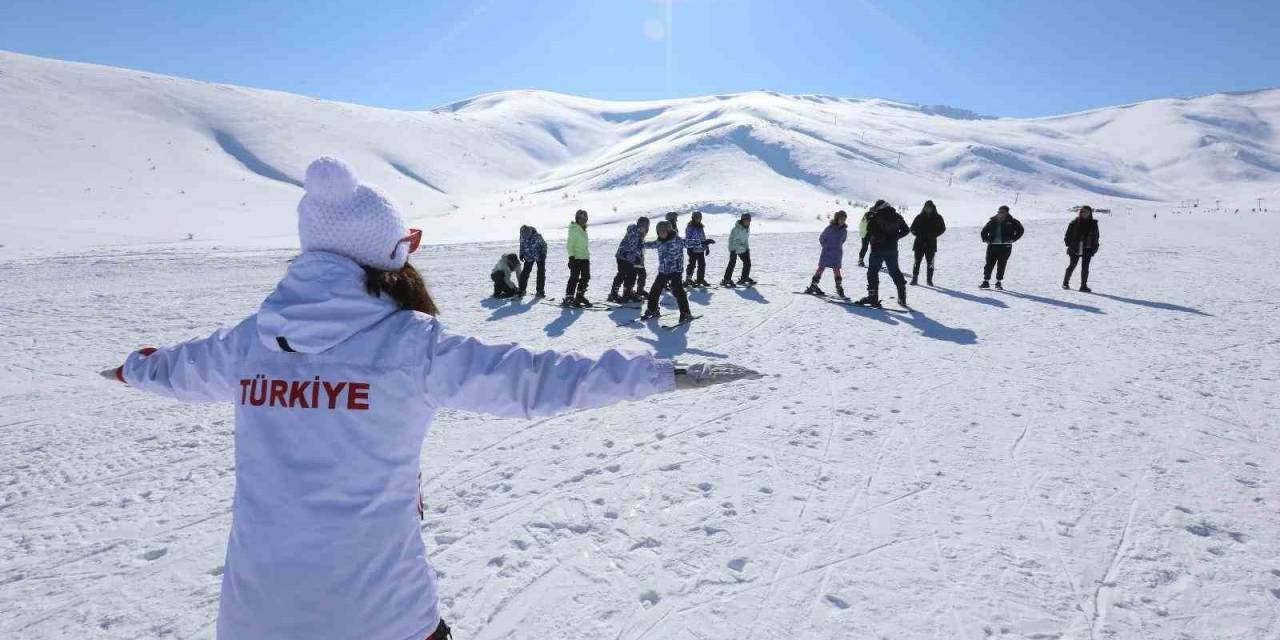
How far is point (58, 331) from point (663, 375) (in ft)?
36.7

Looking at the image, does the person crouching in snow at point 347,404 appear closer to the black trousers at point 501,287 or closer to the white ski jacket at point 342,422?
the white ski jacket at point 342,422

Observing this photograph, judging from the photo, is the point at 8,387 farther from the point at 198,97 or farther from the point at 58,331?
the point at 198,97

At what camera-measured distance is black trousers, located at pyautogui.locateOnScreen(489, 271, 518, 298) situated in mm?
12398

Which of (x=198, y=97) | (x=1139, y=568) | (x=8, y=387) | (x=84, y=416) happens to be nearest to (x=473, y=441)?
(x=84, y=416)

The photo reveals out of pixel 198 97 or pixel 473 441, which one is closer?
pixel 473 441

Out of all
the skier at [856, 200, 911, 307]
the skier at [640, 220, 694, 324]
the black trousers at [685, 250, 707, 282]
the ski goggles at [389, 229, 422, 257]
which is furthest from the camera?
the black trousers at [685, 250, 707, 282]

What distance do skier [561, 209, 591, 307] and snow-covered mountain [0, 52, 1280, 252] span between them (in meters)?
14.6

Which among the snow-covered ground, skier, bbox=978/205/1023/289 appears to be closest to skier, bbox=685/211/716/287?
the snow-covered ground

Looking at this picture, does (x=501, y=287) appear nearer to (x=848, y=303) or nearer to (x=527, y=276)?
(x=527, y=276)

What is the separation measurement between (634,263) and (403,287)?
33.4ft

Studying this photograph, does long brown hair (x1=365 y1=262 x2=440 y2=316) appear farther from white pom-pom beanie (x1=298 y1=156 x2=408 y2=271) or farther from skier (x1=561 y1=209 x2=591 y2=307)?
skier (x1=561 y1=209 x2=591 y2=307)

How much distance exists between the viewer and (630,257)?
11.8 m

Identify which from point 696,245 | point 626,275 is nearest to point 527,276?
point 626,275

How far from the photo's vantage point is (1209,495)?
4.70 m
